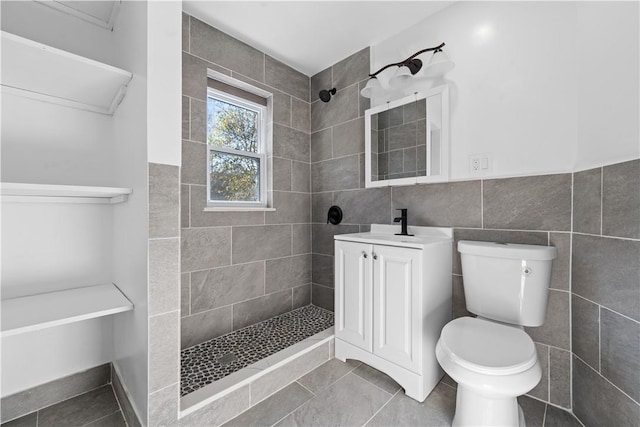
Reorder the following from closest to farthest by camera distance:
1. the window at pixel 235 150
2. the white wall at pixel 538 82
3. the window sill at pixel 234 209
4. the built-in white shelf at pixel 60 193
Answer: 1. the built-in white shelf at pixel 60 193
2. the white wall at pixel 538 82
3. the window sill at pixel 234 209
4. the window at pixel 235 150

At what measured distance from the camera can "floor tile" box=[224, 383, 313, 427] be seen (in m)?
1.37

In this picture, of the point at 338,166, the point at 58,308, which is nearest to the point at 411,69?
the point at 338,166

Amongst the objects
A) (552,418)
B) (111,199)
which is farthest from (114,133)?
(552,418)

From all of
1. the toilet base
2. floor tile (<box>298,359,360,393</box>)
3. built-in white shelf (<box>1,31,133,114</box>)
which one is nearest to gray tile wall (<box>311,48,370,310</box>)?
floor tile (<box>298,359,360,393</box>)

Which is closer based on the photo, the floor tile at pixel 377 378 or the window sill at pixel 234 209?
the floor tile at pixel 377 378

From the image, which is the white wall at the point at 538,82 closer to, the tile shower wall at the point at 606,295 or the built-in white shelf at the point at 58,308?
the tile shower wall at the point at 606,295

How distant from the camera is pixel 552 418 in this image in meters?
1.37

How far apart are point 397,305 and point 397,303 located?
1 centimetres

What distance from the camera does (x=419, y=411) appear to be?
143 centimetres

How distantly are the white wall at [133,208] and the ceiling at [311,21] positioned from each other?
0.76m

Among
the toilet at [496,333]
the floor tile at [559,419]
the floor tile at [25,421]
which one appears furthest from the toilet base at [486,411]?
the floor tile at [25,421]

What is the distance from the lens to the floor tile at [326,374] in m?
1.64

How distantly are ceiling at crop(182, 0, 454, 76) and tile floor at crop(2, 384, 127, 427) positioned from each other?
2.47 m

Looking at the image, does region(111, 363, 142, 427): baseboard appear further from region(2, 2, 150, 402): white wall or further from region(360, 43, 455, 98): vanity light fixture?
region(360, 43, 455, 98): vanity light fixture
